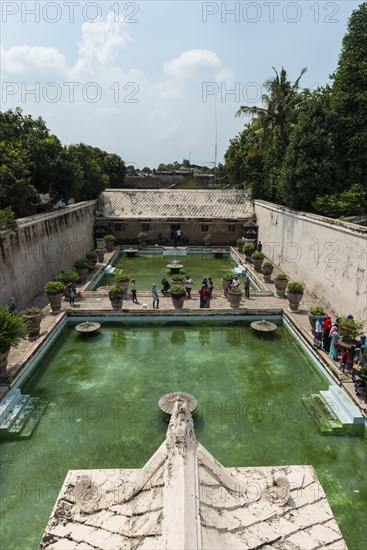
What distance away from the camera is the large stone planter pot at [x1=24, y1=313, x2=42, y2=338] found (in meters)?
12.2

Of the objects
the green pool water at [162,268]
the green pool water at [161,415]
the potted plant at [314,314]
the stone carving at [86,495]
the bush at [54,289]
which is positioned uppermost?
the stone carving at [86,495]

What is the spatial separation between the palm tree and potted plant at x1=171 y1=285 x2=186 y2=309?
1550cm

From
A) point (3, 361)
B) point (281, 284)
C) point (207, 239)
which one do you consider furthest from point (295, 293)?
point (207, 239)

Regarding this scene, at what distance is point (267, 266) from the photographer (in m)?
19.3

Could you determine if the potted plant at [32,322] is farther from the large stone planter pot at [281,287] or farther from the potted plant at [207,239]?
the potted plant at [207,239]

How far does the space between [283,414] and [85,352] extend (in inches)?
260

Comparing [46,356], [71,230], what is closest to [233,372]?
[46,356]

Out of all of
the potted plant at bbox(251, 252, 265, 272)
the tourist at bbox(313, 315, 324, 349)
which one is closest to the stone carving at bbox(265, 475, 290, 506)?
the tourist at bbox(313, 315, 324, 349)

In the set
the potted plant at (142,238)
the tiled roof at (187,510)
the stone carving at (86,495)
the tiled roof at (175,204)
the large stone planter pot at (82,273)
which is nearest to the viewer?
the tiled roof at (187,510)

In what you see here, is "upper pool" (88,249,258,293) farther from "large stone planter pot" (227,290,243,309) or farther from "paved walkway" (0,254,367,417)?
"large stone planter pot" (227,290,243,309)

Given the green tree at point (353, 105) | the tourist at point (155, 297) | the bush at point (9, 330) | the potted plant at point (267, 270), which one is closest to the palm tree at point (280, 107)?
the green tree at point (353, 105)

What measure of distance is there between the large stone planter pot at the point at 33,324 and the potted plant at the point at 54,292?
83.9 inches

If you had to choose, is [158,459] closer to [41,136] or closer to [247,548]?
[247,548]

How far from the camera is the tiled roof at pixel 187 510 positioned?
111 inches
